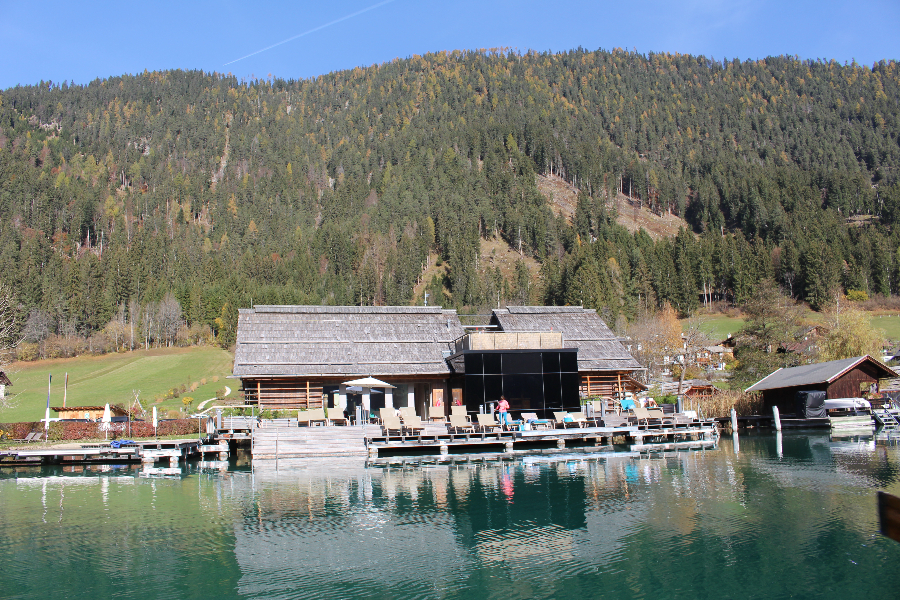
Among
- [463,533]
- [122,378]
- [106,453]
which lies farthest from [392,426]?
[122,378]

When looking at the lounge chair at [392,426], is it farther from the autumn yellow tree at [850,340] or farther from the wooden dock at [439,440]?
the autumn yellow tree at [850,340]

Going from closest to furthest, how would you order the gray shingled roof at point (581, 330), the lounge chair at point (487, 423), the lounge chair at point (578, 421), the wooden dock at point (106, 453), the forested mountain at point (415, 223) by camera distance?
1. the wooden dock at point (106, 453)
2. the lounge chair at point (487, 423)
3. the lounge chair at point (578, 421)
4. the gray shingled roof at point (581, 330)
5. the forested mountain at point (415, 223)

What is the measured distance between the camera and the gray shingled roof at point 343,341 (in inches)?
1481

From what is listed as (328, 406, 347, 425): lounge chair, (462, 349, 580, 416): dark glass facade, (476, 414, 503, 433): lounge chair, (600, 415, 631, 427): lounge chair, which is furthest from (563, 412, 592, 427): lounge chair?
(328, 406, 347, 425): lounge chair

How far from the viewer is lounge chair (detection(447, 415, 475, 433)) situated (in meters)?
31.8

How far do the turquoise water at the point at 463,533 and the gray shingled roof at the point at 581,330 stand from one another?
13792mm

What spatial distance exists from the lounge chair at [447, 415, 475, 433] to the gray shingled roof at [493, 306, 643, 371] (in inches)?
416

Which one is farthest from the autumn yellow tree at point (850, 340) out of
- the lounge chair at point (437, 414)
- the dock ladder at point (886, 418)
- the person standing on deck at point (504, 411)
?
the lounge chair at point (437, 414)

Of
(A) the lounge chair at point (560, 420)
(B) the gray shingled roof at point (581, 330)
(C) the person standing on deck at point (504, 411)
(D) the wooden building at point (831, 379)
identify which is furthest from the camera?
(B) the gray shingled roof at point (581, 330)

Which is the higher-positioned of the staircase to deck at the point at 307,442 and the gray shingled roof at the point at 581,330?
the gray shingled roof at the point at 581,330

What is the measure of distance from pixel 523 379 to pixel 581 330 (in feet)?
31.3

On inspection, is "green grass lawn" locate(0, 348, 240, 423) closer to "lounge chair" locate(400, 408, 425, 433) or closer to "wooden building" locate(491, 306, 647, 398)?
"lounge chair" locate(400, 408, 425, 433)

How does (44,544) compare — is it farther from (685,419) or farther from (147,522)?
(685,419)

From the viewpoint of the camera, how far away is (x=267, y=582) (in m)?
13.3
